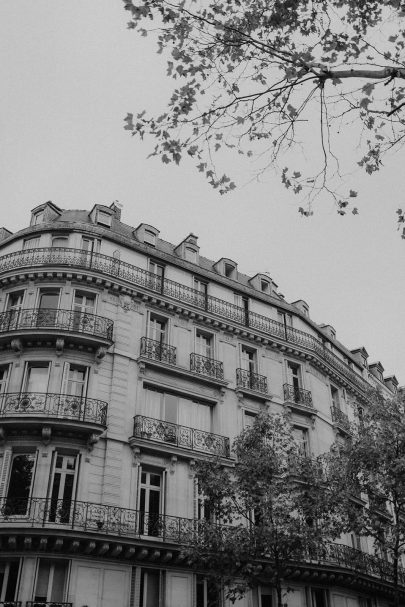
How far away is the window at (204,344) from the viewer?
26.8 metres

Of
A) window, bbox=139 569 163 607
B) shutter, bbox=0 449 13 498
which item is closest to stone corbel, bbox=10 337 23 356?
shutter, bbox=0 449 13 498

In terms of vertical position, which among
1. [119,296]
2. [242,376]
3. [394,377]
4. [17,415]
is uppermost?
[394,377]

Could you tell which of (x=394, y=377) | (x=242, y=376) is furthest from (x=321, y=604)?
(x=394, y=377)

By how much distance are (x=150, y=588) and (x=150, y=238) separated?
48.9ft

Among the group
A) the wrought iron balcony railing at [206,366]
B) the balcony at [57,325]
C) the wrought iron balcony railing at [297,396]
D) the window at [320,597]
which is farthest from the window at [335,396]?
the balcony at [57,325]

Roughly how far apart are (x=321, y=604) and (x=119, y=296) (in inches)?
580

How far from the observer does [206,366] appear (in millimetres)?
26172

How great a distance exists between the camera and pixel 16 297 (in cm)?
2462

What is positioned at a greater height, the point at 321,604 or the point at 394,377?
the point at 394,377

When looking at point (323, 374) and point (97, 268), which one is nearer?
point (97, 268)

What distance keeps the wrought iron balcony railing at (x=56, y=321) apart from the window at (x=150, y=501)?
17.2 ft

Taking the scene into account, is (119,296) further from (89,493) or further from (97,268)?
(89,493)

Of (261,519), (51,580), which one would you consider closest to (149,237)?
(261,519)

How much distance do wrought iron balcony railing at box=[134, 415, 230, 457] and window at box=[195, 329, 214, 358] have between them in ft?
12.3
